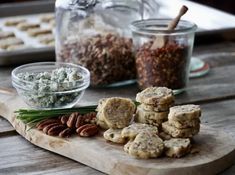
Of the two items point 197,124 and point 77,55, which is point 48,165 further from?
point 77,55

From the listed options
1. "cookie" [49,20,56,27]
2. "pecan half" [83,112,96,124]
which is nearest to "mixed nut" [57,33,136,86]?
"pecan half" [83,112,96,124]

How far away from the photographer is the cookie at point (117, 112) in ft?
4.04

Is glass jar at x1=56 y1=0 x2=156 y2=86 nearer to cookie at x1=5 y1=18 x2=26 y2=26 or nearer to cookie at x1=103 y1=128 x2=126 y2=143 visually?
cookie at x1=103 y1=128 x2=126 y2=143

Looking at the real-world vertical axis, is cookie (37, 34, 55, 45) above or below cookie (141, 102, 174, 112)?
below

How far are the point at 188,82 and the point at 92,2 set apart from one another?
1.11ft

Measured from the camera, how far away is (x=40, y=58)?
1.83 metres

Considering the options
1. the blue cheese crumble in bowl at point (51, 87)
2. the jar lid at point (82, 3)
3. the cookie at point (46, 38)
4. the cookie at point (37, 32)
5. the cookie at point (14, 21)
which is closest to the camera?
the blue cheese crumble in bowl at point (51, 87)

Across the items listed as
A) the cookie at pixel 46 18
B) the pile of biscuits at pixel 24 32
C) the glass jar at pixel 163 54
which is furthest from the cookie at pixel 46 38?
the glass jar at pixel 163 54

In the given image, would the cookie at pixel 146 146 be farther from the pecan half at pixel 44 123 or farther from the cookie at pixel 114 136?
the pecan half at pixel 44 123

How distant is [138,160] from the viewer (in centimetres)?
112

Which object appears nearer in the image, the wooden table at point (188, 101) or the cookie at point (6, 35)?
the wooden table at point (188, 101)

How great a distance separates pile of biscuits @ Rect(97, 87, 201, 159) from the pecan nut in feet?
0.08

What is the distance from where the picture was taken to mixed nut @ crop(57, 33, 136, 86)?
5.32 feet

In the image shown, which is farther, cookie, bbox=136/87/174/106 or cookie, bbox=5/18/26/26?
cookie, bbox=5/18/26/26
